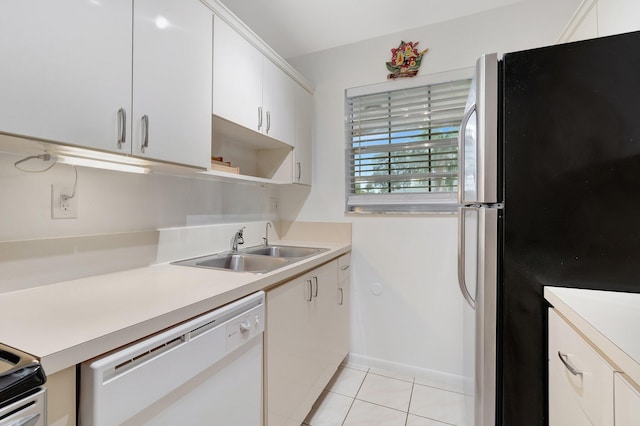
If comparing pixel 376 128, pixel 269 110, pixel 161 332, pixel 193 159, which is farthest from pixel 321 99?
pixel 161 332

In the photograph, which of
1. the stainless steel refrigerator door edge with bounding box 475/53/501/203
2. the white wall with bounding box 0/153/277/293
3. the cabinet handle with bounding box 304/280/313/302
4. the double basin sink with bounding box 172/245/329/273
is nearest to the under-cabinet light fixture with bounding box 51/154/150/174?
the white wall with bounding box 0/153/277/293

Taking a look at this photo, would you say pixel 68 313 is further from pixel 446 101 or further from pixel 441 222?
pixel 446 101

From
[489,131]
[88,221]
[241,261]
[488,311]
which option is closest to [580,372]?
[488,311]

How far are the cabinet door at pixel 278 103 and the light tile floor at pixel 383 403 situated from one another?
5.79 feet

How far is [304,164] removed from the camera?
2297 millimetres

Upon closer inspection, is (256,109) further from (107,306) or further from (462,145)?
(107,306)

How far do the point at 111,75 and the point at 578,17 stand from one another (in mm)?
2041

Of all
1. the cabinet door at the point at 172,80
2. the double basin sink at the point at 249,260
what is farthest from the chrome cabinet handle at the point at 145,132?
the double basin sink at the point at 249,260

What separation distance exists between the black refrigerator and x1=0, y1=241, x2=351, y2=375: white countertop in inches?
34.7

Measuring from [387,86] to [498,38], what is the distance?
75cm

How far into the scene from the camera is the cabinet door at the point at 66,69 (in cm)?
75

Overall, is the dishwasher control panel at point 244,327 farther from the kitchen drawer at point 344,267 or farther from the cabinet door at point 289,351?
the kitchen drawer at point 344,267

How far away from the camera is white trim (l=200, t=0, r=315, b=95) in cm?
138

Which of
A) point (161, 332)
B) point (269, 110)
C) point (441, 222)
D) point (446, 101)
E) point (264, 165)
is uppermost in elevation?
point (446, 101)
